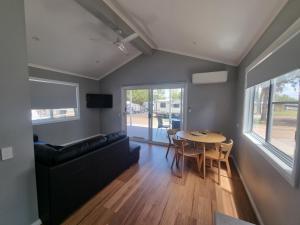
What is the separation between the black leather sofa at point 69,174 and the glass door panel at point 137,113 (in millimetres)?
2733

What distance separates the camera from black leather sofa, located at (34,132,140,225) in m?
1.65

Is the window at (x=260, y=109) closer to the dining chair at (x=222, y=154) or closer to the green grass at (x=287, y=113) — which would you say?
the green grass at (x=287, y=113)

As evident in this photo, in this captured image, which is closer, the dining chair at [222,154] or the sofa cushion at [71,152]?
the sofa cushion at [71,152]

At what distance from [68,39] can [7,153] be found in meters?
2.94

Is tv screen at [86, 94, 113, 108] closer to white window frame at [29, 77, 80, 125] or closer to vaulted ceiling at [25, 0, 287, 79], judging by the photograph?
white window frame at [29, 77, 80, 125]

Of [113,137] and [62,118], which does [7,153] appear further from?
[62,118]

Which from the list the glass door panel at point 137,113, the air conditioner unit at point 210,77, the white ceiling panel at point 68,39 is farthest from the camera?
the glass door panel at point 137,113

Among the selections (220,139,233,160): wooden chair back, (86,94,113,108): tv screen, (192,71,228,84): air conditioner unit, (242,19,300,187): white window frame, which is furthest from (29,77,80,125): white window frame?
(242,19,300,187): white window frame

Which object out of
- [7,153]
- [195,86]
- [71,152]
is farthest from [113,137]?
[195,86]

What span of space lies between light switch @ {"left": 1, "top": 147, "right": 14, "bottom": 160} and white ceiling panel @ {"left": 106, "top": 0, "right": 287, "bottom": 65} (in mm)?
2546

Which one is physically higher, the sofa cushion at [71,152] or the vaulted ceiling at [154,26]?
the vaulted ceiling at [154,26]

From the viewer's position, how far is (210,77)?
12.9 feet

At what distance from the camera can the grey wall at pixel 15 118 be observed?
1354 mm

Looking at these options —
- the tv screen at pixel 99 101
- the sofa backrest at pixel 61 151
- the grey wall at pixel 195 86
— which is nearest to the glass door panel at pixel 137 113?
the grey wall at pixel 195 86
